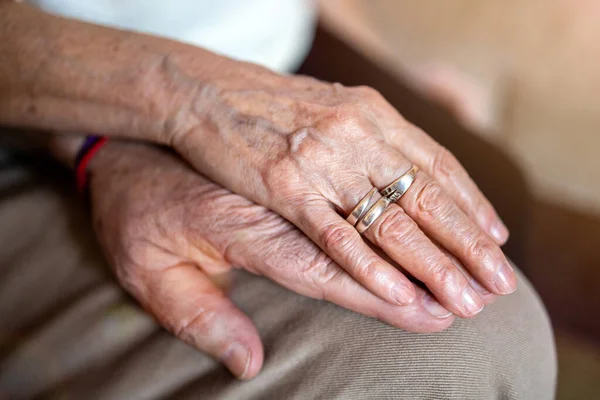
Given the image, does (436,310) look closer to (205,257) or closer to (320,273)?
(320,273)

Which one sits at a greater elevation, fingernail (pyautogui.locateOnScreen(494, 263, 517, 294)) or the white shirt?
fingernail (pyautogui.locateOnScreen(494, 263, 517, 294))

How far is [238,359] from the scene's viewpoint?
0.58 meters

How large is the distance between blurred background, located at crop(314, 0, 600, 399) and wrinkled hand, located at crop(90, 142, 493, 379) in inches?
26.1

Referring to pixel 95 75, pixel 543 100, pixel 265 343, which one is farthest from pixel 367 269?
pixel 543 100

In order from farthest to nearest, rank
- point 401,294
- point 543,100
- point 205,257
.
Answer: point 543,100 < point 205,257 < point 401,294

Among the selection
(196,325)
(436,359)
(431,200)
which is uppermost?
(431,200)

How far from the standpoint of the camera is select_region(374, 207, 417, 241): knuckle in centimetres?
57

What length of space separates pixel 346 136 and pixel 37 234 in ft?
1.42

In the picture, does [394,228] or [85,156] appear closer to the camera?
[394,228]

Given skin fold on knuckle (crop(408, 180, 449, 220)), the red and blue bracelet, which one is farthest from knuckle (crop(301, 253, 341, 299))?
the red and blue bracelet

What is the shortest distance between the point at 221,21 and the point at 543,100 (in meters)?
0.87

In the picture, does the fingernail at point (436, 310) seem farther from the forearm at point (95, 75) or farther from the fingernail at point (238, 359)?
the forearm at point (95, 75)

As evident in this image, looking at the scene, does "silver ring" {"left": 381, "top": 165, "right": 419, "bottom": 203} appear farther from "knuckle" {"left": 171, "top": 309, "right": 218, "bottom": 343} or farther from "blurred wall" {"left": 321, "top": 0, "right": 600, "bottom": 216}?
"blurred wall" {"left": 321, "top": 0, "right": 600, "bottom": 216}

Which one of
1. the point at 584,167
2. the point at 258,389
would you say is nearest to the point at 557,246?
the point at 584,167
